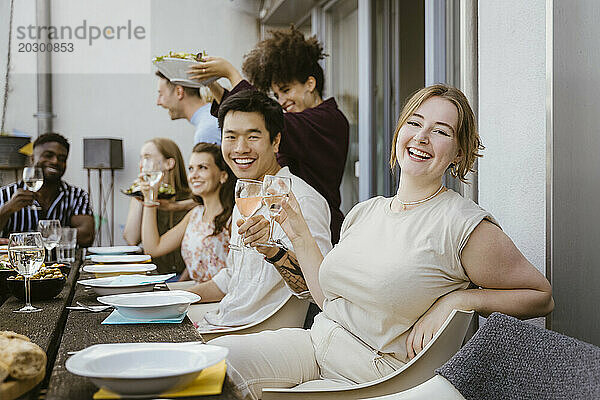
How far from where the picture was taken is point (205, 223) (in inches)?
128

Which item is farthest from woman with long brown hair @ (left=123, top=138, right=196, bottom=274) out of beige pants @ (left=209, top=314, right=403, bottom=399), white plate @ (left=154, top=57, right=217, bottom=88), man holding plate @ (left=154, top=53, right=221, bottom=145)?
beige pants @ (left=209, top=314, right=403, bottom=399)

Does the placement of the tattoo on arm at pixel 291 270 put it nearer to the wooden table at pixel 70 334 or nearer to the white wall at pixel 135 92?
the wooden table at pixel 70 334

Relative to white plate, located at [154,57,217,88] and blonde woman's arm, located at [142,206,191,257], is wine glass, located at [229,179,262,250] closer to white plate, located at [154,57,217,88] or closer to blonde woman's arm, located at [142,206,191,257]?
white plate, located at [154,57,217,88]

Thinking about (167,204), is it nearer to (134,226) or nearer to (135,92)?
(134,226)

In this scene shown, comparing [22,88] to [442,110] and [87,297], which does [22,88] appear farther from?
[442,110]

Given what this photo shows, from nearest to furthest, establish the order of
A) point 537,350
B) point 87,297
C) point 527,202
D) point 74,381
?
1. point 74,381
2. point 537,350
3. point 87,297
4. point 527,202

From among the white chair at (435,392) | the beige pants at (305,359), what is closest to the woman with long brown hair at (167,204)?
the beige pants at (305,359)

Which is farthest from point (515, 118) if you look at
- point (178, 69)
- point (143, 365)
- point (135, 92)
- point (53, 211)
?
point (135, 92)

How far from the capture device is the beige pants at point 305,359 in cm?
169

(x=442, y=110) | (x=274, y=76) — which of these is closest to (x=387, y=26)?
(x=274, y=76)

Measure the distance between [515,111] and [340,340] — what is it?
1.05 m

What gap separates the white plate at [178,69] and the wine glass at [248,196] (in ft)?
4.34

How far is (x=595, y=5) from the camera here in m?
2.03

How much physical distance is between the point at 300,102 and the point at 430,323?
183 cm
